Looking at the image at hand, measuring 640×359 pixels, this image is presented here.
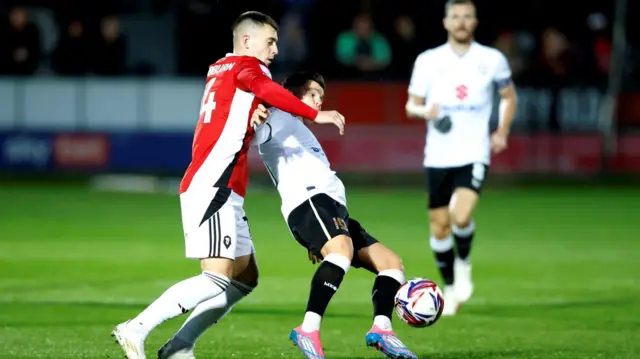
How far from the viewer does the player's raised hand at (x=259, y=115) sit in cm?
762

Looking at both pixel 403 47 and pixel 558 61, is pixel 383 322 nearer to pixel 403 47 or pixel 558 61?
pixel 403 47

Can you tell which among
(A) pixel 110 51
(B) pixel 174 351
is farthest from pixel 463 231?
(A) pixel 110 51

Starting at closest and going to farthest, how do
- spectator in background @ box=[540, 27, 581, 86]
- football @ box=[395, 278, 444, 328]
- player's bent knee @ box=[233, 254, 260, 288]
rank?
1. player's bent knee @ box=[233, 254, 260, 288]
2. football @ box=[395, 278, 444, 328]
3. spectator in background @ box=[540, 27, 581, 86]

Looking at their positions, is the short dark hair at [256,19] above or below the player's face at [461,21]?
above

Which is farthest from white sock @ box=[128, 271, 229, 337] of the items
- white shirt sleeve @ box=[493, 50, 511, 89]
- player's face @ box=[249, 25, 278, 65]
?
white shirt sleeve @ box=[493, 50, 511, 89]

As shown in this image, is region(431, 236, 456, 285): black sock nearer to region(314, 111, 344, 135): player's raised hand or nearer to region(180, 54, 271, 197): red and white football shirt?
region(180, 54, 271, 197): red and white football shirt

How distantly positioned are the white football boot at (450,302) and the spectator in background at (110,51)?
1415 centimetres

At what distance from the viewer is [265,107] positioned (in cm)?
779

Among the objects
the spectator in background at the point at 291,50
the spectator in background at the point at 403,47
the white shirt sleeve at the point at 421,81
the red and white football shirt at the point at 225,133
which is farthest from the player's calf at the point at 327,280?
the spectator in background at the point at 291,50

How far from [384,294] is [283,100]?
1.41 metres

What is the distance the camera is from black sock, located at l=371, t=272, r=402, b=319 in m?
7.94

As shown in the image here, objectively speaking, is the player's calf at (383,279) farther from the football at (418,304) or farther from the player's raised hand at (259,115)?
the player's raised hand at (259,115)

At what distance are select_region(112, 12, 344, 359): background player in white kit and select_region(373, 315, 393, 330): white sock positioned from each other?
0.87 meters

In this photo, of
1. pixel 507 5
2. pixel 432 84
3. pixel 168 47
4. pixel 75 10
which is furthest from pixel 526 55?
pixel 432 84
